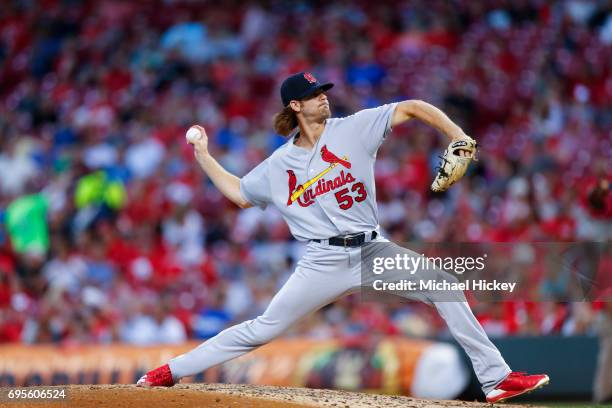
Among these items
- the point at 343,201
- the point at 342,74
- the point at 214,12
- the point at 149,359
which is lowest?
the point at 149,359

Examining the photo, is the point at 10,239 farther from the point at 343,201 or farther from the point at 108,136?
the point at 343,201

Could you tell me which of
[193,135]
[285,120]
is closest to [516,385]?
[285,120]

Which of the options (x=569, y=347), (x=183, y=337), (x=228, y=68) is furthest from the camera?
(x=228, y=68)

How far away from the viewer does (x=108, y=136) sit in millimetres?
12578

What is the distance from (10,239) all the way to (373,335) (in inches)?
174

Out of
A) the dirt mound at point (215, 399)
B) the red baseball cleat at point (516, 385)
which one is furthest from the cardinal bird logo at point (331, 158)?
the red baseball cleat at point (516, 385)

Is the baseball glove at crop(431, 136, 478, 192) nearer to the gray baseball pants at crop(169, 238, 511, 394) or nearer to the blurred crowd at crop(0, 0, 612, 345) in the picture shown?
the gray baseball pants at crop(169, 238, 511, 394)

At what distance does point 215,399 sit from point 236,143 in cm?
686

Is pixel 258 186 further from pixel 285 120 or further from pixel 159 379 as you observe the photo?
pixel 159 379

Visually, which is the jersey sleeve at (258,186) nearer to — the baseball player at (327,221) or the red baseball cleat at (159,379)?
the baseball player at (327,221)

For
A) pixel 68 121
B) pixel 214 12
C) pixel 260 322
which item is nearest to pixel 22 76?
pixel 68 121

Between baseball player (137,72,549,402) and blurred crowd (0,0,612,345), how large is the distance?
292cm

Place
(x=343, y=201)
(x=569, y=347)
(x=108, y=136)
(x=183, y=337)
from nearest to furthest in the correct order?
(x=343, y=201)
(x=569, y=347)
(x=183, y=337)
(x=108, y=136)

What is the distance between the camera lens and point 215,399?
225 inches
